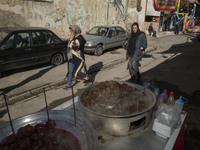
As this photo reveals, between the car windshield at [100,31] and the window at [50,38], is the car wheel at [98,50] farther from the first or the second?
the window at [50,38]

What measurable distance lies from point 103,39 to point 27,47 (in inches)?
189

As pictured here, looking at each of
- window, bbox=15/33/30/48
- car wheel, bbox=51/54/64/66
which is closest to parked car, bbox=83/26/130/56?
car wheel, bbox=51/54/64/66

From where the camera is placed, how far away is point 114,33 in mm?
10633

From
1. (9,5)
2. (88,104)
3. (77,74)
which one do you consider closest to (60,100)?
(77,74)

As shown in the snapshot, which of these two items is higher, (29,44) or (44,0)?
(44,0)

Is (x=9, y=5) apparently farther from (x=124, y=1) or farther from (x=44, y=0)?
(x=124, y=1)

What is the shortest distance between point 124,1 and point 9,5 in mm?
13069

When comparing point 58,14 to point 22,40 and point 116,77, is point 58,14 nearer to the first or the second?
point 22,40

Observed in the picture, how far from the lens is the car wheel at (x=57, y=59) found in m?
7.63

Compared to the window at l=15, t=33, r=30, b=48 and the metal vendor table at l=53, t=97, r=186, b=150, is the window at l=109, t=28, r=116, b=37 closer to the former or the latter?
the window at l=15, t=33, r=30, b=48

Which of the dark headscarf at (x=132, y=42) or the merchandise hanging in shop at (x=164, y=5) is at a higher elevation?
the merchandise hanging in shop at (x=164, y=5)

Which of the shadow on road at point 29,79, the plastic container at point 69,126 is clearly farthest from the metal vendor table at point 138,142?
the shadow on road at point 29,79

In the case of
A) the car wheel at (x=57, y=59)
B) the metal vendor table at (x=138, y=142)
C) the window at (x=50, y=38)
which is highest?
the window at (x=50, y=38)

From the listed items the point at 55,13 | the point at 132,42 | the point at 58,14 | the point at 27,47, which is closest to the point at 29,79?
the point at 27,47
